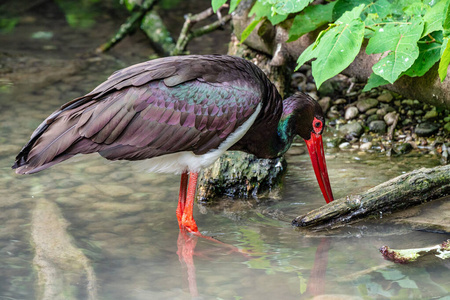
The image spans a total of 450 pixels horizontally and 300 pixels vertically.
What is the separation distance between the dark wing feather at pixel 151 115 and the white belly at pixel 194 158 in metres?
0.07

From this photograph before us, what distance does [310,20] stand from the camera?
5445 mm

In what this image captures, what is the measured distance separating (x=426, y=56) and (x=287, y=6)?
3.76 ft

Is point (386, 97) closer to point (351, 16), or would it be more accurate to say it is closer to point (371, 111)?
point (371, 111)

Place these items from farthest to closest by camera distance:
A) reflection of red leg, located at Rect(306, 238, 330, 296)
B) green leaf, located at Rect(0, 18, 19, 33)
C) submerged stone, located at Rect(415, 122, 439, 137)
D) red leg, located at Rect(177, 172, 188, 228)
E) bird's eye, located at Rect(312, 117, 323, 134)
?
green leaf, located at Rect(0, 18, 19, 33), submerged stone, located at Rect(415, 122, 439, 137), bird's eye, located at Rect(312, 117, 323, 134), red leg, located at Rect(177, 172, 188, 228), reflection of red leg, located at Rect(306, 238, 330, 296)

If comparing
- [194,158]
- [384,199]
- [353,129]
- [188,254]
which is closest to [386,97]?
[353,129]

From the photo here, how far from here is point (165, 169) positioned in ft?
15.2

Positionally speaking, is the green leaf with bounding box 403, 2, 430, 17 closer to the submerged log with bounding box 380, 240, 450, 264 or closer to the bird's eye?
the bird's eye

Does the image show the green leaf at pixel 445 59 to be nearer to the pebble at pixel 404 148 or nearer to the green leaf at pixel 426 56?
the green leaf at pixel 426 56

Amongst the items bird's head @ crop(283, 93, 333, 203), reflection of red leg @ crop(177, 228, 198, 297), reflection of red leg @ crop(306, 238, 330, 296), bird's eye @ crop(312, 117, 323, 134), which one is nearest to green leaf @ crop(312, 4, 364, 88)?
bird's head @ crop(283, 93, 333, 203)

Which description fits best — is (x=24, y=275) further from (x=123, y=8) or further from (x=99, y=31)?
(x=123, y=8)

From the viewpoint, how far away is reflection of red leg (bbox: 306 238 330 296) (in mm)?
3537

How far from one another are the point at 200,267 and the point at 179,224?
66cm

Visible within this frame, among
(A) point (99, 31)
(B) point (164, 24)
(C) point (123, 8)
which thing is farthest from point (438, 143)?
(C) point (123, 8)

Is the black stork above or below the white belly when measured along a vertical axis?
above
